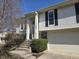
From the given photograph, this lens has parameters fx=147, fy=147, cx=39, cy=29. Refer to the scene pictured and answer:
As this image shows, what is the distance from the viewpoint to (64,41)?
1769 cm

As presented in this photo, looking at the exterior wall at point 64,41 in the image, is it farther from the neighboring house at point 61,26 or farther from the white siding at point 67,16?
the white siding at point 67,16

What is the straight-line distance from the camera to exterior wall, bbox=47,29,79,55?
54.0 ft

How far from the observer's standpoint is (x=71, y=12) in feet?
55.6

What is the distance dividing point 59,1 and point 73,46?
5903 millimetres

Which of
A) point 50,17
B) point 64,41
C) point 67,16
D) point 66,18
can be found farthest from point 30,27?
point 67,16

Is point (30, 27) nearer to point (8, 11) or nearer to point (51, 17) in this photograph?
point (51, 17)

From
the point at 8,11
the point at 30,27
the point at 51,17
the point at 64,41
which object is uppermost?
the point at 51,17

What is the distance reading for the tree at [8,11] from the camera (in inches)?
403

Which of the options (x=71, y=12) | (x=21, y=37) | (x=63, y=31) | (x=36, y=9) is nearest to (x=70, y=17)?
(x=71, y=12)

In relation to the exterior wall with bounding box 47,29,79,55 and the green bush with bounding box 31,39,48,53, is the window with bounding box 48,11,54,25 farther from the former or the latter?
the green bush with bounding box 31,39,48,53

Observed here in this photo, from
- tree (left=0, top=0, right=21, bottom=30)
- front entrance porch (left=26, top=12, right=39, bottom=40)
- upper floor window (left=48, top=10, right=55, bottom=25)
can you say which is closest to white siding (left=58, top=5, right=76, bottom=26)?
upper floor window (left=48, top=10, right=55, bottom=25)

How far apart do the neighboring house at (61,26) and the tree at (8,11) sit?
25.0 ft

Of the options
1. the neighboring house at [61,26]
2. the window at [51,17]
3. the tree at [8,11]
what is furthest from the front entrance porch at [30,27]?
the tree at [8,11]

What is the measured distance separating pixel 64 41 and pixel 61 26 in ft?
6.03
